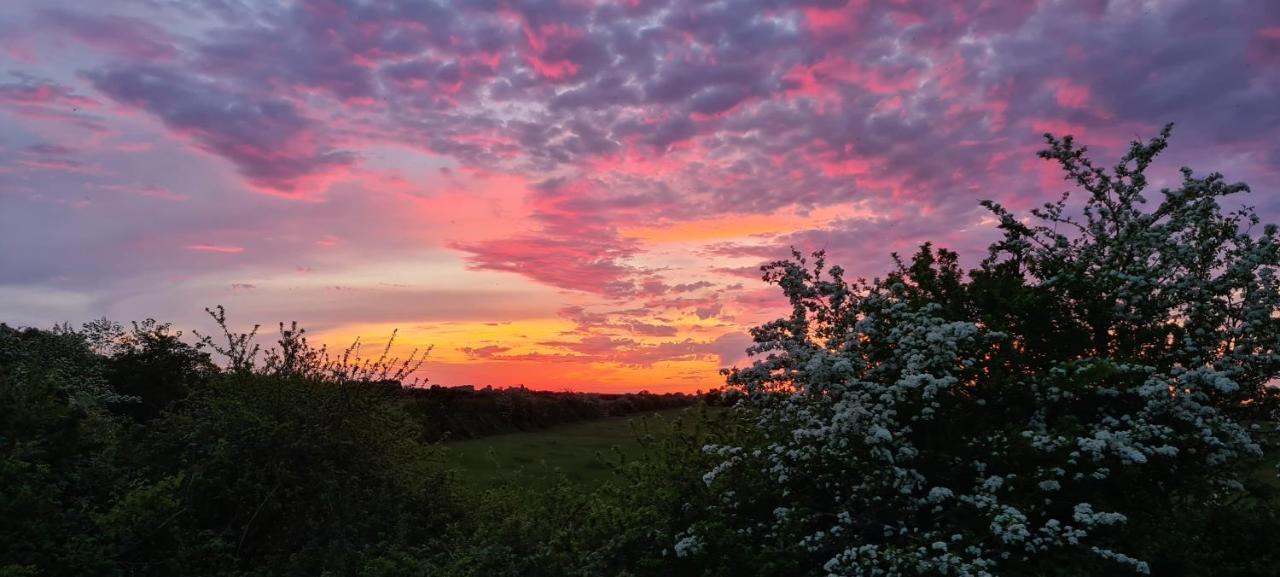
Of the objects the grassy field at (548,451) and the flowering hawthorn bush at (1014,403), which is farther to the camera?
the grassy field at (548,451)

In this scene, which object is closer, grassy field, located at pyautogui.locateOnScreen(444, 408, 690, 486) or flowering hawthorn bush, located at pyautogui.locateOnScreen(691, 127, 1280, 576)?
flowering hawthorn bush, located at pyautogui.locateOnScreen(691, 127, 1280, 576)

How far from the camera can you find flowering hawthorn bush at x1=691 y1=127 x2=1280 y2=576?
10.2m

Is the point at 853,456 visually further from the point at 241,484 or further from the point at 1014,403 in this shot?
the point at 241,484

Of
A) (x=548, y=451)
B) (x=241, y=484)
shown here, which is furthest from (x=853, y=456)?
(x=548, y=451)

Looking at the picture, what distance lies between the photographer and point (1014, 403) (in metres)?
12.2

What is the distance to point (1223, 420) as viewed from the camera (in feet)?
39.8

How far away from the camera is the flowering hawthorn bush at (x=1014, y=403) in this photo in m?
10.2

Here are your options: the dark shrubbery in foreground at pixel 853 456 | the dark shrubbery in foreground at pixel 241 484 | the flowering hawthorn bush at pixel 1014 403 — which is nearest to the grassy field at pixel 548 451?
the dark shrubbery in foreground at pixel 241 484

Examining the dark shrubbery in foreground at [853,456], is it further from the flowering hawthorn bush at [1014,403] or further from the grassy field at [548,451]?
the grassy field at [548,451]

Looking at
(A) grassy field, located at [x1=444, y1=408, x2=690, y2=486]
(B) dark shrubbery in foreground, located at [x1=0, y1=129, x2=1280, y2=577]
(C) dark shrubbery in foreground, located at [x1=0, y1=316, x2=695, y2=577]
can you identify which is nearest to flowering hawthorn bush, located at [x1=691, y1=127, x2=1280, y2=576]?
(B) dark shrubbery in foreground, located at [x1=0, y1=129, x2=1280, y2=577]

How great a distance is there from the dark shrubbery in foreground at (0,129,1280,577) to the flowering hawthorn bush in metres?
0.05

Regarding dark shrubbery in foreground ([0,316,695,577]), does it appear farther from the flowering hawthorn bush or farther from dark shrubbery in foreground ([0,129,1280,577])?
the flowering hawthorn bush

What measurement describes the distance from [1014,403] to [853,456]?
10.2 ft

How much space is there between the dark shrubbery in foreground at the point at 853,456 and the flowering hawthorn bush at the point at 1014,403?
0.16 ft
